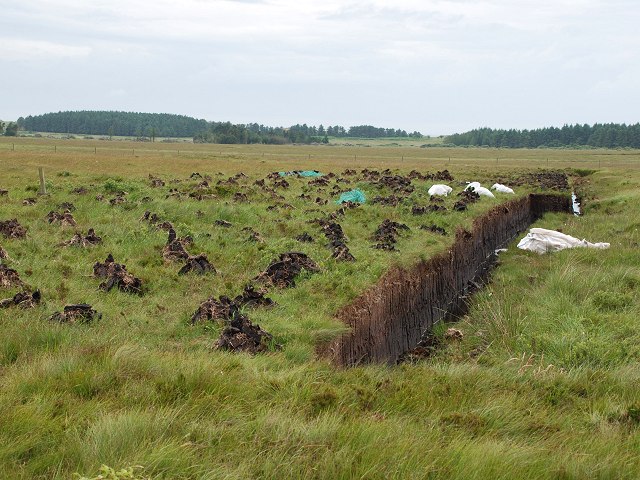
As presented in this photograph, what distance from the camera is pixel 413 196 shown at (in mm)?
26406

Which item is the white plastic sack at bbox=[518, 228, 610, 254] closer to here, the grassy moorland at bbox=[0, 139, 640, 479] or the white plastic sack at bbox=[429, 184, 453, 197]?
the grassy moorland at bbox=[0, 139, 640, 479]

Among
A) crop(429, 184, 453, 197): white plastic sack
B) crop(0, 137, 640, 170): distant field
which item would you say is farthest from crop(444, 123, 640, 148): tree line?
crop(429, 184, 453, 197): white plastic sack

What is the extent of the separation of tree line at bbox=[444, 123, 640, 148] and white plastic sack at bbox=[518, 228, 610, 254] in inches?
5667

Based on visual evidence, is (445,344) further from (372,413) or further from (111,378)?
(111,378)

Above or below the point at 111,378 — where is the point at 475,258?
below

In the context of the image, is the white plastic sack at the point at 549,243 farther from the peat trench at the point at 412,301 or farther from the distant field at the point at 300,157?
the distant field at the point at 300,157

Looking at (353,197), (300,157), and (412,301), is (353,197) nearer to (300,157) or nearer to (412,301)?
(412,301)

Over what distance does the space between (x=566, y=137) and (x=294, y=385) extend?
17873 cm

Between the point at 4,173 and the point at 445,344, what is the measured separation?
29.8m

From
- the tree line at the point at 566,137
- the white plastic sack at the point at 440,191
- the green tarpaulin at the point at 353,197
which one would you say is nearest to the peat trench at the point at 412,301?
the white plastic sack at the point at 440,191

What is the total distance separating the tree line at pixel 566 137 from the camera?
15238 cm

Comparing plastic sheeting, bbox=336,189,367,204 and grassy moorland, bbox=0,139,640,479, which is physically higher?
plastic sheeting, bbox=336,189,367,204

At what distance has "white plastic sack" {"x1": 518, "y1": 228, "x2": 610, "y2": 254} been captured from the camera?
67.4ft

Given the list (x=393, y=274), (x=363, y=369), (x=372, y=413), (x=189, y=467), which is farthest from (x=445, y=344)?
(x=189, y=467)
